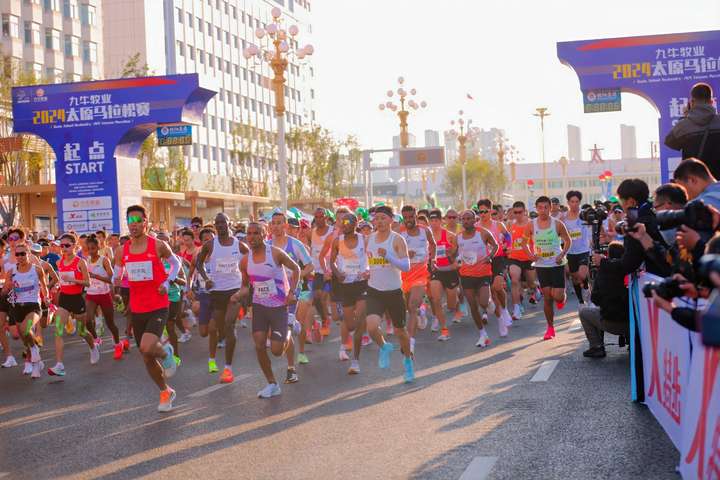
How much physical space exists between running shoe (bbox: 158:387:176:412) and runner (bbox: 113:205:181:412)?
2 cm

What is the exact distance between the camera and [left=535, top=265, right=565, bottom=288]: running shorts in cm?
1479

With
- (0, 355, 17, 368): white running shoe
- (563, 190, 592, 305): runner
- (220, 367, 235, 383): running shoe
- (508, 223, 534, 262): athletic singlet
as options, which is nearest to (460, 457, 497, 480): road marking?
(220, 367, 235, 383): running shoe

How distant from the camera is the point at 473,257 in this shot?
15.6 metres

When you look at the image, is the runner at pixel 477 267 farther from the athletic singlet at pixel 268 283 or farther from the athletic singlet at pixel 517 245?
the athletic singlet at pixel 268 283

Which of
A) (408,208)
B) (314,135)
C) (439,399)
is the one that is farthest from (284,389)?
(314,135)

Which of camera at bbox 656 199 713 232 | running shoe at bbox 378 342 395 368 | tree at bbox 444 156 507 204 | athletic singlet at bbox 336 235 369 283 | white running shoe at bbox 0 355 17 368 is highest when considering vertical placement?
tree at bbox 444 156 507 204

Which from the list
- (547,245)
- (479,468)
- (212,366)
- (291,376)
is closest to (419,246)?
(547,245)

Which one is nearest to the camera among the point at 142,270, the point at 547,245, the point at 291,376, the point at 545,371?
the point at 142,270

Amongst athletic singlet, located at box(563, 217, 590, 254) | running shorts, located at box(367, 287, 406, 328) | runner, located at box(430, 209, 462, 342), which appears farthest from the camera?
athletic singlet, located at box(563, 217, 590, 254)

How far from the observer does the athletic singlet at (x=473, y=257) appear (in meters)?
15.5

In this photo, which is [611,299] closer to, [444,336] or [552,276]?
[552,276]

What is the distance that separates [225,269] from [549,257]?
4.45 m

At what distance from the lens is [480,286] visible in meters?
15.7

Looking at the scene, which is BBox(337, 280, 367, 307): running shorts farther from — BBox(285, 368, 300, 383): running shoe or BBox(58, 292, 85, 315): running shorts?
BBox(58, 292, 85, 315): running shorts
